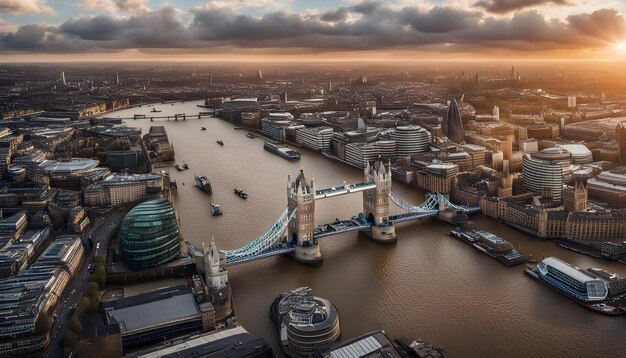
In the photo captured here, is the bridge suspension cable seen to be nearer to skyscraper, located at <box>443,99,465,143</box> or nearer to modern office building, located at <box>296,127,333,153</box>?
modern office building, located at <box>296,127,333,153</box>

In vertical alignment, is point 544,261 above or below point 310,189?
below

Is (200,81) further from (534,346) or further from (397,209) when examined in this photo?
(534,346)

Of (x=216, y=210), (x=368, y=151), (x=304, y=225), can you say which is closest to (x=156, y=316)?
(x=304, y=225)

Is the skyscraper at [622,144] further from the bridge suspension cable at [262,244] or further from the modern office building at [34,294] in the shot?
the modern office building at [34,294]

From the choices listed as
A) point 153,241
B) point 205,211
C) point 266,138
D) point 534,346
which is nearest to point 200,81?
point 266,138

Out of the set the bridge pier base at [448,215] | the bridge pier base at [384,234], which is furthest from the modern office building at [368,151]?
the bridge pier base at [384,234]

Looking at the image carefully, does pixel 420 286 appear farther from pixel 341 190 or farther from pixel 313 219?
pixel 341 190
